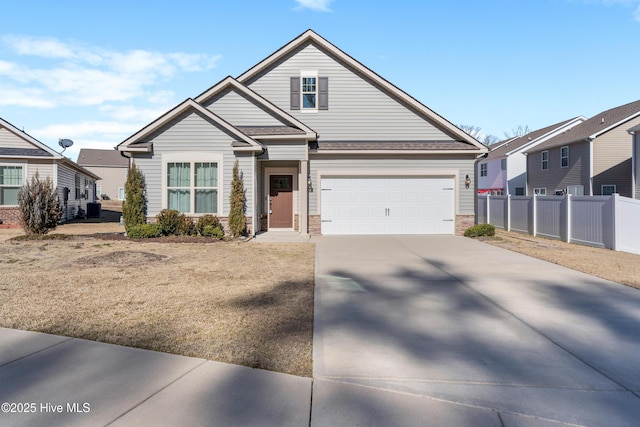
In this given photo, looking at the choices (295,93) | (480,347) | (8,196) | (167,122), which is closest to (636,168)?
(295,93)

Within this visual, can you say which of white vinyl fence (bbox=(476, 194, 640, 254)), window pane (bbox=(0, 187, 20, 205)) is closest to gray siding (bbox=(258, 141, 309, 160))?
white vinyl fence (bbox=(476, 194, 640, 254))

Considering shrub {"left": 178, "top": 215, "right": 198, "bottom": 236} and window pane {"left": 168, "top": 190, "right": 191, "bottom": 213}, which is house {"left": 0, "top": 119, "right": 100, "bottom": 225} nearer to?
window pane {"left": 168, "top": 190, "right": 191, "bottom": 213}

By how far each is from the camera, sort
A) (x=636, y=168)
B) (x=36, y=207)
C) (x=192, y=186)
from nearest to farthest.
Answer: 1. (x=36, y=207)
2. (x=192, y=186)
3. (x=636, y=168)

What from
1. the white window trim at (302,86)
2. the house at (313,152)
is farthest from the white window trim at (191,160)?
the white window trim at (302,86)

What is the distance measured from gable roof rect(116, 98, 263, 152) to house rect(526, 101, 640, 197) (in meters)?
23.3

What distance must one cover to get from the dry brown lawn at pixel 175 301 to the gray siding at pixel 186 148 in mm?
4175

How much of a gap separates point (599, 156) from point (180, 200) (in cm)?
2649

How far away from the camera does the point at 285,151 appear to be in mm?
14625

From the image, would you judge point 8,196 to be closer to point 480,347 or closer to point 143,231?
point 143,231

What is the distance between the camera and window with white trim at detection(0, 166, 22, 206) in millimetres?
18031

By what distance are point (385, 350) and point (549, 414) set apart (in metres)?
1.52

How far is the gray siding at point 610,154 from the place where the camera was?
24.6 meters

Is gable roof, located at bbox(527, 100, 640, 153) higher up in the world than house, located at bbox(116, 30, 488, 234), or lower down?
higher up

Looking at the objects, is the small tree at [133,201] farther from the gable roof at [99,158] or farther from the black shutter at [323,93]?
the gable roof at [99,158]
